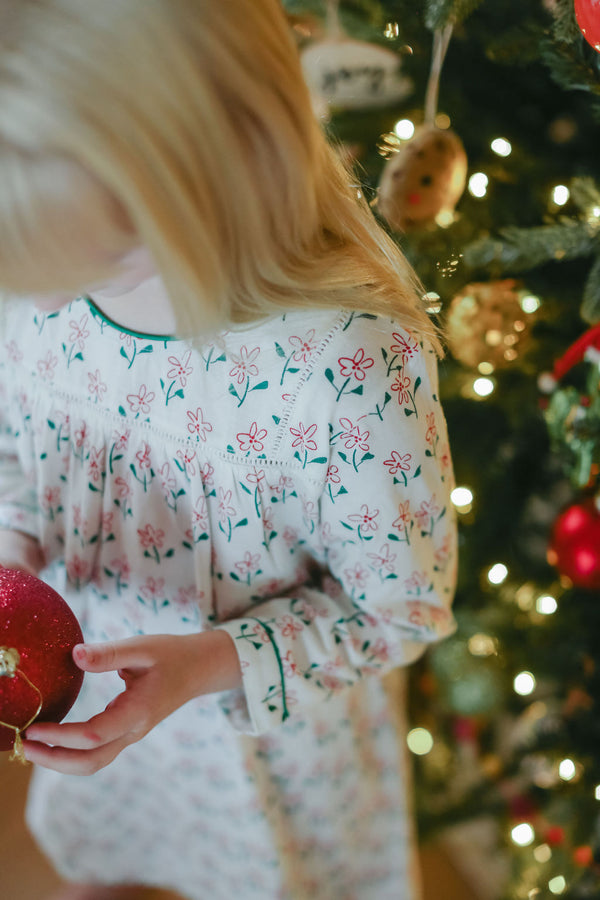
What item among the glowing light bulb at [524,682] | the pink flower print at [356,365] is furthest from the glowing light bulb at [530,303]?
the glowing light bulb at [524,682]

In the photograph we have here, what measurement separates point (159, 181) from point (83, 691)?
0.63 m

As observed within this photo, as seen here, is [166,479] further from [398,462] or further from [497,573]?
[497,573]

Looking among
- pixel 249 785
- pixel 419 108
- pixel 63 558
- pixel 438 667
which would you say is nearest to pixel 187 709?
pixel 249 785

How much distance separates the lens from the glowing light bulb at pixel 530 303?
2.47 ft

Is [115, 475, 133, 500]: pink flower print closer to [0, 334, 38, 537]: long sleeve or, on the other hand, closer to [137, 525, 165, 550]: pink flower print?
[137, 525, 165, 550]: pink flower print

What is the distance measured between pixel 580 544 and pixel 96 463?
20.7 inches

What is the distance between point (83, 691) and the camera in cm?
81

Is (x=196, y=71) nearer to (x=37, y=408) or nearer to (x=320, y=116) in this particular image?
(x=320, y=116)

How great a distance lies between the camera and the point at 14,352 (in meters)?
0.69

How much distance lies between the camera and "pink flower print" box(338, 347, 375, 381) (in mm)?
518

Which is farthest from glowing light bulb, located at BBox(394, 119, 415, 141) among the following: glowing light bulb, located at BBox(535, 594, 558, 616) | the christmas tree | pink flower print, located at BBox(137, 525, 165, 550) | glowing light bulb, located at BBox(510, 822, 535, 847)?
glowing light bulb, located at BBox(510, 822, 535, 847)

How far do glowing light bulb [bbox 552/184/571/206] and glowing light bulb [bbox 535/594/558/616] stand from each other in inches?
20.0

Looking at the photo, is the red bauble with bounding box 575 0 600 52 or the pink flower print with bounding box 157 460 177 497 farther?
the pink flower print with bounding box 157 460 177 497

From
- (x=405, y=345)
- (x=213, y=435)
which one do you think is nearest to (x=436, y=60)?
(x=405, y=345)
